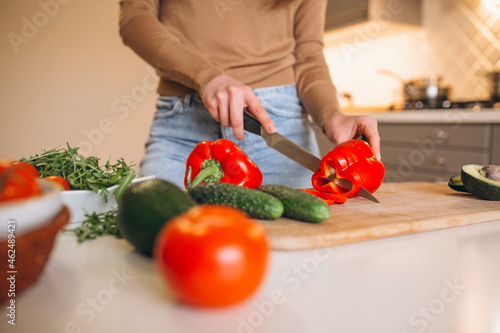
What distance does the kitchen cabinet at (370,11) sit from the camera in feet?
9.32

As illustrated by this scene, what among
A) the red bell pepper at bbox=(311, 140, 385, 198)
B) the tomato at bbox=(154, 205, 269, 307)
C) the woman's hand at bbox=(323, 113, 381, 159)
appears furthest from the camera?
the woman's hand at bbox=(323, 113, 381, 159)

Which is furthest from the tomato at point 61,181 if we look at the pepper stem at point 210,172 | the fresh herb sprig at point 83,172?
the pepper stem at point 210,172

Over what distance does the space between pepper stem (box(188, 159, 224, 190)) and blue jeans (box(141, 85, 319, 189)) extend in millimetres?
266

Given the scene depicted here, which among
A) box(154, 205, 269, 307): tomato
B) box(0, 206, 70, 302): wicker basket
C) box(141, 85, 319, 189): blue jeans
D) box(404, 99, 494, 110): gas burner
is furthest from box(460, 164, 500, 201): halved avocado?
box(404, 99, 494, 110): gas burner

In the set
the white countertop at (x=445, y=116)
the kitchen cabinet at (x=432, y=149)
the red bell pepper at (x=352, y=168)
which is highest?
the red bell pepper at (x=352, y=168)

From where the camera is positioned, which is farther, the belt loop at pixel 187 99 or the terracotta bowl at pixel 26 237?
the belt loop at pixel 187 99

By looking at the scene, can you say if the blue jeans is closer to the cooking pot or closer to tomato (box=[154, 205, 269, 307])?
tomato (box=[154, 205, 269, 307])

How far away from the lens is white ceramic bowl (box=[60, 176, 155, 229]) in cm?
63

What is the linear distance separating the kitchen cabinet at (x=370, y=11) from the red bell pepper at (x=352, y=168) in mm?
2211

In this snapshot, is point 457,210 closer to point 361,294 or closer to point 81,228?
point 361,294

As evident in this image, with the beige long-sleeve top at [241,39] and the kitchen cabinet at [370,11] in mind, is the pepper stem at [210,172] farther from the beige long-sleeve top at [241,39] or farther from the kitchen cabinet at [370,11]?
the kitchen cabinet at [370,11]

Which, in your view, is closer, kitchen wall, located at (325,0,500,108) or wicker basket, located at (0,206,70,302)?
wicker basket, located at (0,206,70,302)

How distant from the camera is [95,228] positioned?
2.01 feet

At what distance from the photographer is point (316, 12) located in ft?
4.55
